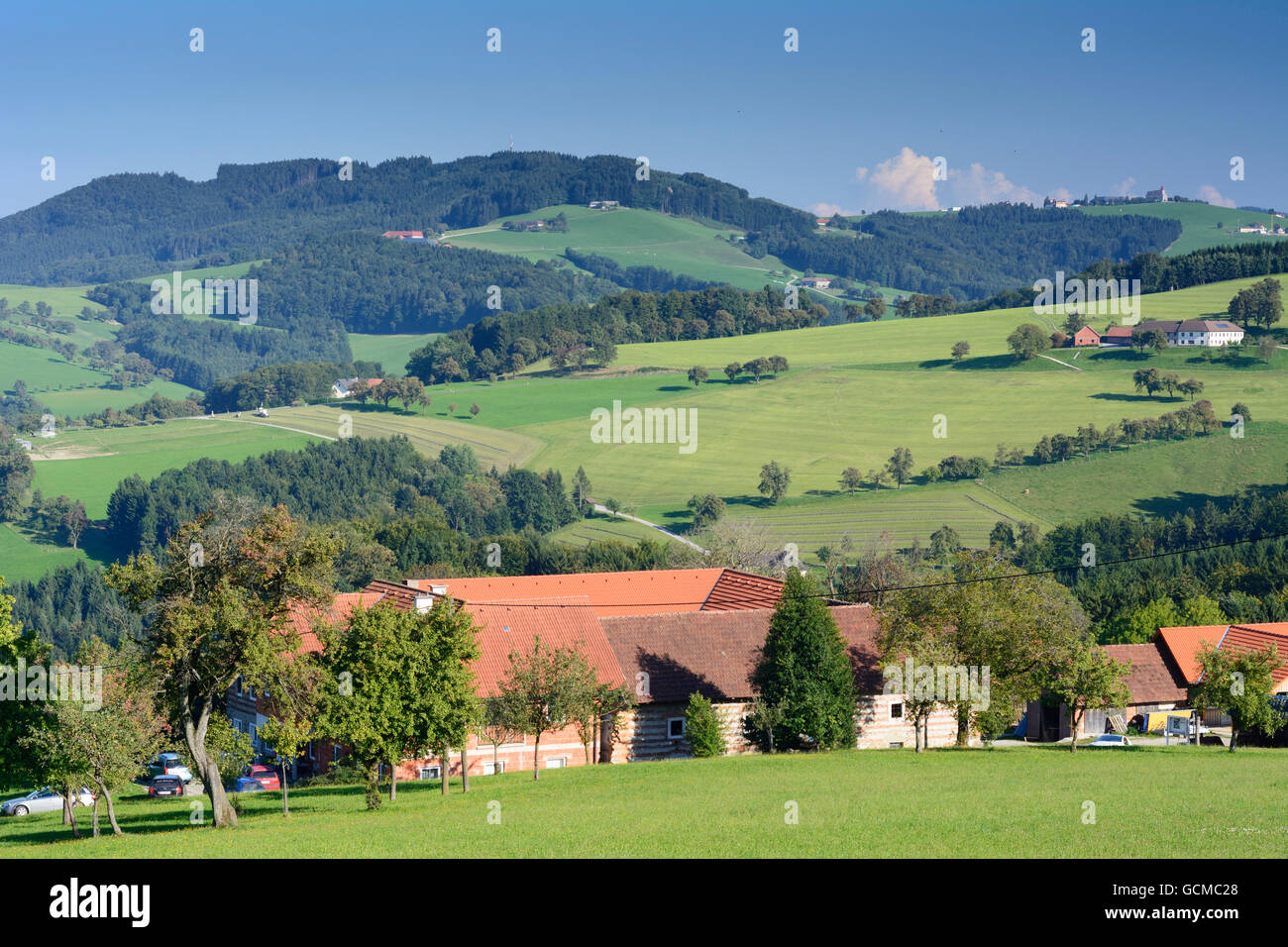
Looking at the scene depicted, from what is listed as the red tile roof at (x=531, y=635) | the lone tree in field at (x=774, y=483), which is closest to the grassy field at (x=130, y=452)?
the lone tree in field at (x=774, y=483)

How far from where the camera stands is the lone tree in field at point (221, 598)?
96.2 ft

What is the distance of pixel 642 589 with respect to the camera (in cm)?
6519

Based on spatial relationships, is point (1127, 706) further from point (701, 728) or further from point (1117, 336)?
point (1117, 336)

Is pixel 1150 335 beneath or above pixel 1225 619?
above

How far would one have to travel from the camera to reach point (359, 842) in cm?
2439

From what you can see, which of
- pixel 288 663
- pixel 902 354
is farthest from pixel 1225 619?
pixel 902 354

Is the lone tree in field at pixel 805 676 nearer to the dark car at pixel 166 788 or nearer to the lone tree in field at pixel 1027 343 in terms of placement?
the dark car at pixel 166 788

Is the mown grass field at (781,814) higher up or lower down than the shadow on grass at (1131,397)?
lower down

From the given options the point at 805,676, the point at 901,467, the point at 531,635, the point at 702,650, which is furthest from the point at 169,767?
the point at 901,467

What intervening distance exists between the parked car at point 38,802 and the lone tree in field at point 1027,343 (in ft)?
500

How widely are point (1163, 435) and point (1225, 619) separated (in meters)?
54.7

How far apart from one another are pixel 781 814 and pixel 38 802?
98.1 feet

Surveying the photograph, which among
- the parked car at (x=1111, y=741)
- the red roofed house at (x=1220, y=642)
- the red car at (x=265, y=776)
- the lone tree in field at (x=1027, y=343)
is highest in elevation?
the lone tree in field at (x=1027, y=343)
